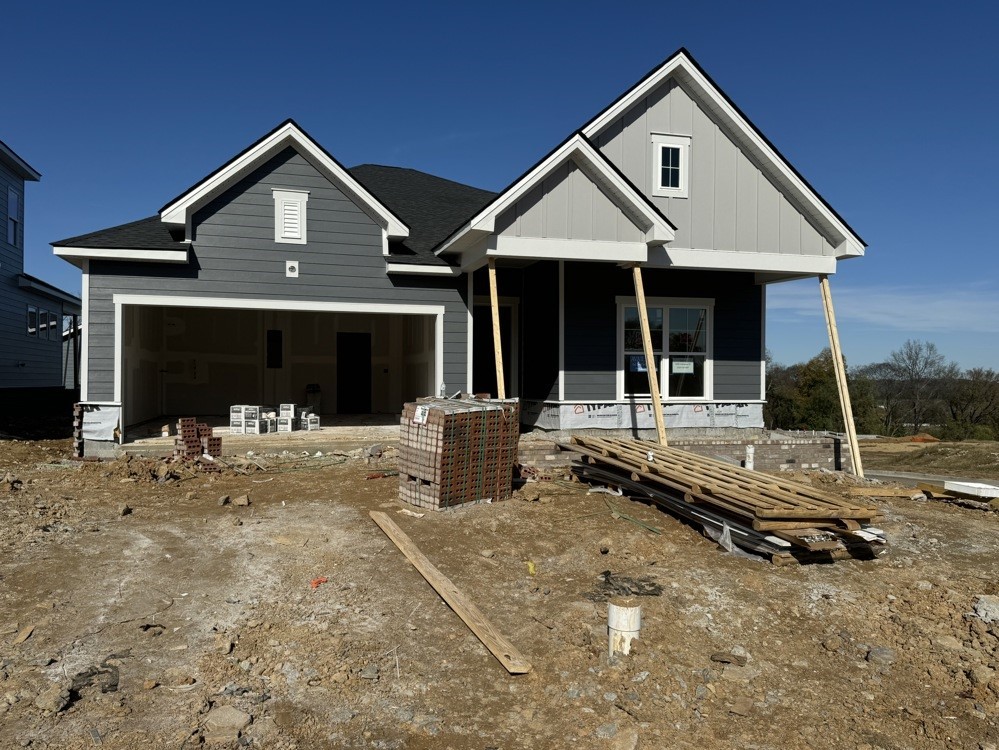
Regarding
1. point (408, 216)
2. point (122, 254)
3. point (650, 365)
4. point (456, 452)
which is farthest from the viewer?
point (408, 216)

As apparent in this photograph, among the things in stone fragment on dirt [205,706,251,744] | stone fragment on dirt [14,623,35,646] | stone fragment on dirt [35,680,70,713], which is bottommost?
stone fragment on dirt [205,706,251,744]

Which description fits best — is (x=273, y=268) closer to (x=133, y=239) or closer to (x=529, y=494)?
(x=133, y=239)

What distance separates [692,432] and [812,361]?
4634 cm

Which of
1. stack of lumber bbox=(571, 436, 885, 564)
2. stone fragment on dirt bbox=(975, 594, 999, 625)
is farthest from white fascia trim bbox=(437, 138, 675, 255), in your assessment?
stone fragment on dirt bbox=(975, 594, 999, 625)

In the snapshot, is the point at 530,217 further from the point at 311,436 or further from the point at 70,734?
the point at 70,734

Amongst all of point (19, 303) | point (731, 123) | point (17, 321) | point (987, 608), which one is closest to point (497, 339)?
point (731, 123)

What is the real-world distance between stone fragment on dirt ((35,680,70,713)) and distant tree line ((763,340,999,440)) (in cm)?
3863

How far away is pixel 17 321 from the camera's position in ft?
75.3

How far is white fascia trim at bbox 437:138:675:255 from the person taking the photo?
12.0m

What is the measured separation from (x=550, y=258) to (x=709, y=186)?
416 centimetres

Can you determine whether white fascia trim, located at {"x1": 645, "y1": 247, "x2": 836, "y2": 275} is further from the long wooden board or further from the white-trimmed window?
the long wooden board

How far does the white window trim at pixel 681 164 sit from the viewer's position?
568 inches

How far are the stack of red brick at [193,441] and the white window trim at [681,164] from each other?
949 centimetres

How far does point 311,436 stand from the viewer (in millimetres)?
13922
